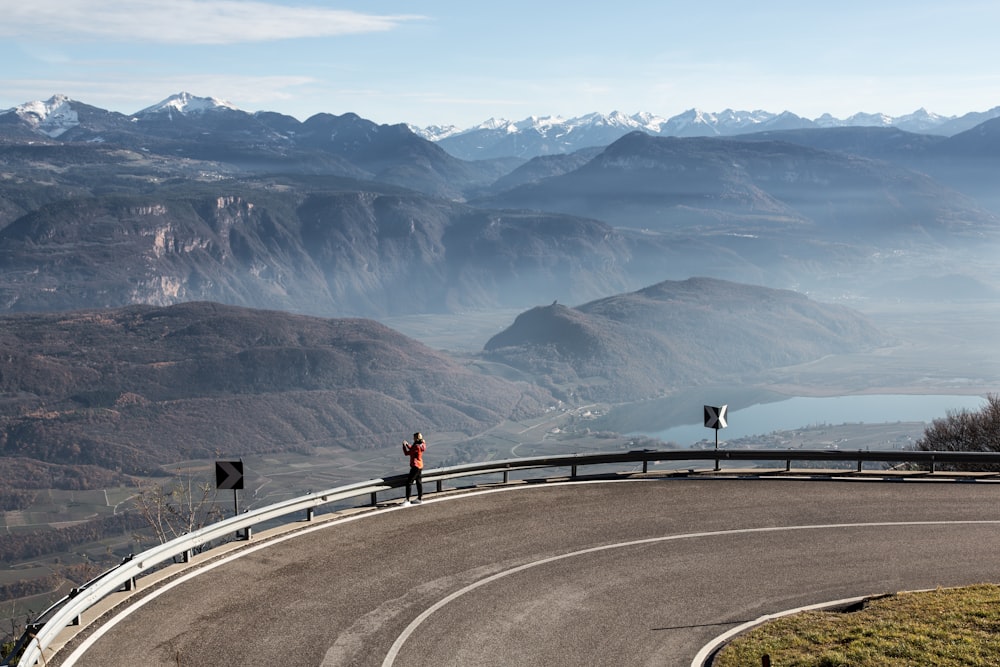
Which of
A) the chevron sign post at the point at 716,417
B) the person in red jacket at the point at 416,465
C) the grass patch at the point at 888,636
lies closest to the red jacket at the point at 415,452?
the person in red jacket at the point at 416,465

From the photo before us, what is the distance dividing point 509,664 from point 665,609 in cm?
359

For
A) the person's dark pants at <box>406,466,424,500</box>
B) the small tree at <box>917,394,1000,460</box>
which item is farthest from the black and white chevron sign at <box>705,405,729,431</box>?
the small tree at <box>917,394,1000,460</box>

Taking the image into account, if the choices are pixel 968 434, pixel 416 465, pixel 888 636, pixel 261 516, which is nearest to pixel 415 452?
pixel 416 465

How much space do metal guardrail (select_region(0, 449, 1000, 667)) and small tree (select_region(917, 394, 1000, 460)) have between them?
1155cm

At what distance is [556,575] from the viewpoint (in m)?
18.0

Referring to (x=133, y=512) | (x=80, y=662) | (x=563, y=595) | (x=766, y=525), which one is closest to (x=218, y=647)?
(x=80, y=662)

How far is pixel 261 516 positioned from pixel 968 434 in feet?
122

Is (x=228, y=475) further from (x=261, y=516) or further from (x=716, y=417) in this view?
(x=716, y=417)

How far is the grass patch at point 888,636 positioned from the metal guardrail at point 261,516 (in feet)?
31.7

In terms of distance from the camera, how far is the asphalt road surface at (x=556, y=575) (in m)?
14.5

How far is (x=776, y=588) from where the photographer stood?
57.3 feet

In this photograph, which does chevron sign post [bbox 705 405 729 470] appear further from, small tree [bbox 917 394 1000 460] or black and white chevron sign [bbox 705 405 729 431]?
small tree [bbox 917 394 1000 460]

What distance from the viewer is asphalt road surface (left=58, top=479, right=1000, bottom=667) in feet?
47.7

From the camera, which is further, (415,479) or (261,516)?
(415,479)
